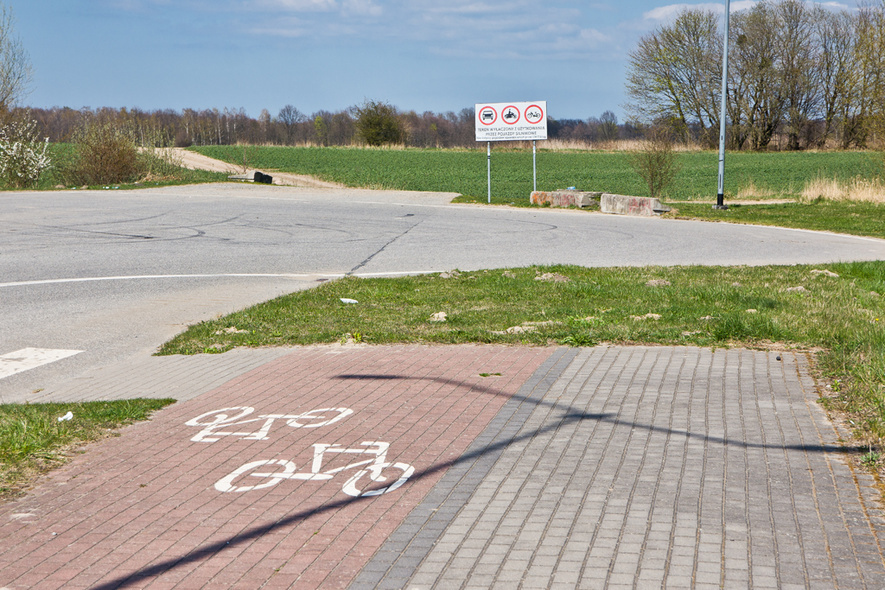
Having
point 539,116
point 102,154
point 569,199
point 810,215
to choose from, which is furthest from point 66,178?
point 810,215

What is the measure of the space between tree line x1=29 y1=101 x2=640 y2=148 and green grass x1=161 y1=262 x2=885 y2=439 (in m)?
48.9

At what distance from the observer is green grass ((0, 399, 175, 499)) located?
4805 millimetres

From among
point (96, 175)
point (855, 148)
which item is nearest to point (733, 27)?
point (855, 148)

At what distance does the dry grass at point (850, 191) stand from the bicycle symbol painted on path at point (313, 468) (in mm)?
25185

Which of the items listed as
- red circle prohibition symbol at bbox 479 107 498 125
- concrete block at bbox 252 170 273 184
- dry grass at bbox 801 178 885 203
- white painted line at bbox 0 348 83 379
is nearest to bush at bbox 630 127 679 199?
dry grass at bbox 801 178 885 203

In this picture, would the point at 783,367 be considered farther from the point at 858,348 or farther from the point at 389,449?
the point at 389,449

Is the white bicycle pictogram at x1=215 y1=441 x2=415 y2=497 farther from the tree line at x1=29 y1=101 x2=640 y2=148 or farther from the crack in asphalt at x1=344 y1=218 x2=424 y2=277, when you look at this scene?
the tree line at x1=29 y1=101 x2=640 y2=148

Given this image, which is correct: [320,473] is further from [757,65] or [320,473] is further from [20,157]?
[757,65]

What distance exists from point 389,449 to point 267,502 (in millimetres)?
991

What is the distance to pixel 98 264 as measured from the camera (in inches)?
550

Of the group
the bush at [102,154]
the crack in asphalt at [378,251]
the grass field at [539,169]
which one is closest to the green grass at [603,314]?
the crack in asphalt at [378,251]

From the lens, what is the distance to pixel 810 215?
2220 centimetres

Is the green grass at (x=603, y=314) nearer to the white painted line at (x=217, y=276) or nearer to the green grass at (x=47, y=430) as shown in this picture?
the white painted line at (x=217, y=276)

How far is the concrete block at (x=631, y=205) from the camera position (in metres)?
23.8
